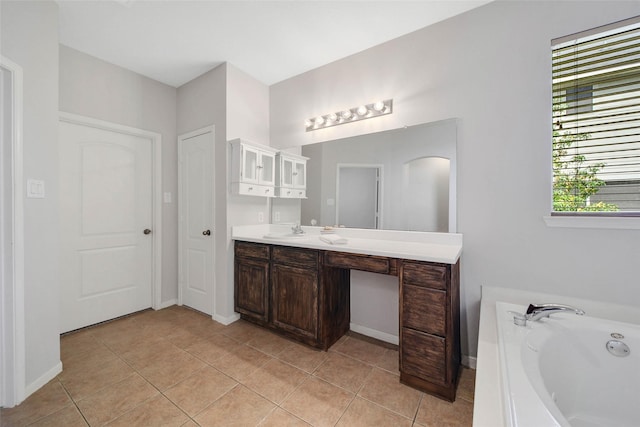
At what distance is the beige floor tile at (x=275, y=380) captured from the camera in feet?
5.13

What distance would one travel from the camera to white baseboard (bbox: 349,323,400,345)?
2161 mm

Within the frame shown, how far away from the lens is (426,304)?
152cm

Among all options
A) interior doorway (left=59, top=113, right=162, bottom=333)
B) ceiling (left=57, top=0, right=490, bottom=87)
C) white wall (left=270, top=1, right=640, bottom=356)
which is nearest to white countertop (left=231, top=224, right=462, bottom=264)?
white wall (left=270, top=1, right=640, bottom=356)

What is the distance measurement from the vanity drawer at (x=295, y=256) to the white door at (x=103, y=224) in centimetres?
162

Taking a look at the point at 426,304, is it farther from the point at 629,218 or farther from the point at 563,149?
the point at 563,149

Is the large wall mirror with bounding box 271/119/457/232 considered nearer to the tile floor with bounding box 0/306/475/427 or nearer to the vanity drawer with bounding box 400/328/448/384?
the vanity drawer with bounding box 400/328/448/384

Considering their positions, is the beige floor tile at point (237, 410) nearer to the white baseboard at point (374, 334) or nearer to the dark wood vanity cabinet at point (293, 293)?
the dark wood vanity cabinet at point (293, 293)

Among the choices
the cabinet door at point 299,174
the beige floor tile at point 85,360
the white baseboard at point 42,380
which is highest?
the cabinet door at point 299,174

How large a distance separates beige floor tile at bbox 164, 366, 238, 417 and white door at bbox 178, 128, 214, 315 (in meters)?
1.01

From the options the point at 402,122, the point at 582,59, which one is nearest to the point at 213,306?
the point at 402,122

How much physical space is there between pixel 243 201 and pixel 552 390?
2565mm

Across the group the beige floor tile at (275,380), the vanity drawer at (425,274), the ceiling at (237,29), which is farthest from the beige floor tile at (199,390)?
the ceiling at (237,29)

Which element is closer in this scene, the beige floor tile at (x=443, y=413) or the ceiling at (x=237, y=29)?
the beige floor tile at (x=443, y=413)

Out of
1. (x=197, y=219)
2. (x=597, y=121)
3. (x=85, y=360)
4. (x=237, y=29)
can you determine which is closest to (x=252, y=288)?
(x=197, y=219)
